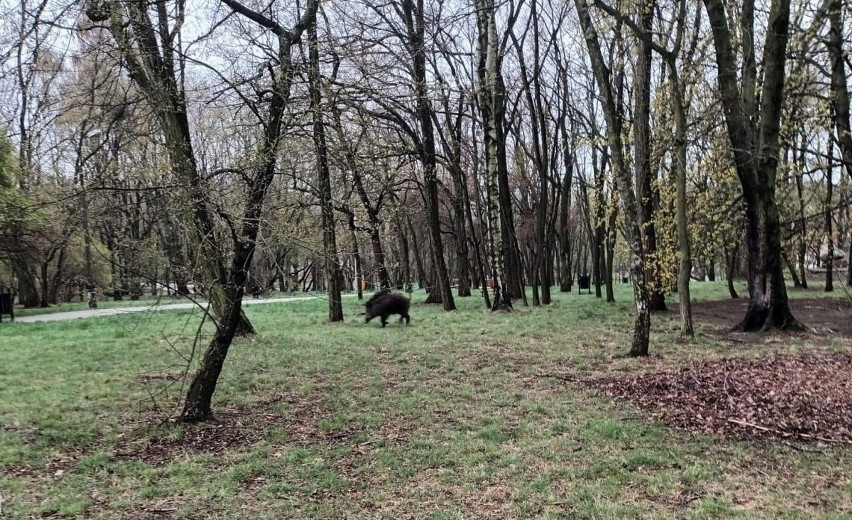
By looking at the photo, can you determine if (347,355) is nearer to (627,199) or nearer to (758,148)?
(627,199)

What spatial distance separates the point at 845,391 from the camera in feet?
21.0

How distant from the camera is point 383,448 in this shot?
536cm

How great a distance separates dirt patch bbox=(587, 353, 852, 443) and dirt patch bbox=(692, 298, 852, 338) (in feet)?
11.0

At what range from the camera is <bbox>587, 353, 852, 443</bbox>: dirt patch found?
551 centimetres

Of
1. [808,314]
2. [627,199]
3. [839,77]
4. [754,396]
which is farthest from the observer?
[808,314]

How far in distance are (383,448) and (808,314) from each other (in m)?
13.2

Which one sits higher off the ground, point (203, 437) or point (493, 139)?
point (493, 139)

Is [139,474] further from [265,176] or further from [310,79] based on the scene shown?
[310,79]

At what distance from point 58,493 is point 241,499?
55.1 inches

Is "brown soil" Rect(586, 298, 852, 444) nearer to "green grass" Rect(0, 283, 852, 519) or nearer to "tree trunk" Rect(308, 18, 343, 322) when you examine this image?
"green grass" Rect(0, 283, 852, 519)

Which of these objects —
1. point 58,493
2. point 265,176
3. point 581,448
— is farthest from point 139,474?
point 581,448

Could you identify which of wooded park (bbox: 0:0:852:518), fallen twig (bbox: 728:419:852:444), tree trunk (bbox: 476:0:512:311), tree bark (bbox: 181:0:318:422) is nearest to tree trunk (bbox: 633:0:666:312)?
wooded park (bbox: 0:0:852:518)

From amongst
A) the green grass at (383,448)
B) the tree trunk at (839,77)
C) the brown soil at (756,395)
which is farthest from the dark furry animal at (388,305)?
the tree trunk at (839,77)

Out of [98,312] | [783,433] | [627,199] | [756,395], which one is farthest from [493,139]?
[98,312]
